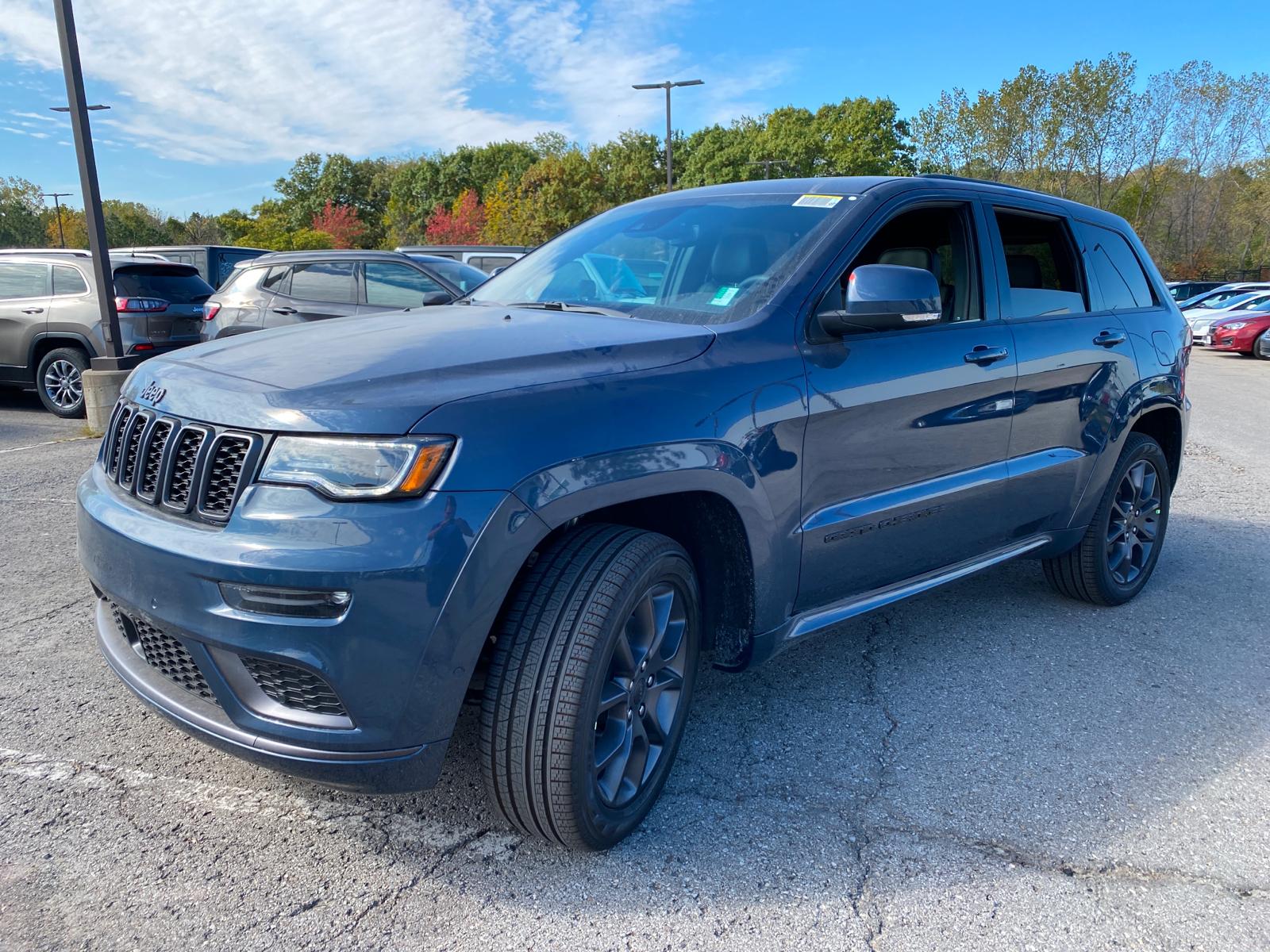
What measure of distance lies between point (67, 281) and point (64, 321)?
1.58 ft

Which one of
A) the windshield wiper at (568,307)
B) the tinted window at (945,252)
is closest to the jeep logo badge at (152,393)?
the windshield wiper at (568,307)

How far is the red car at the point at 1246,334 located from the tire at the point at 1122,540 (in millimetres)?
20237

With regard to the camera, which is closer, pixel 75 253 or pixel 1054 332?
pixel 1054 332

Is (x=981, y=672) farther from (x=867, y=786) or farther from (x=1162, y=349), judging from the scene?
(x=1162, y=349)

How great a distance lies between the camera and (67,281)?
380 inches

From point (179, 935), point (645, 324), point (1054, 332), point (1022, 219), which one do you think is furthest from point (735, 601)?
point (1022, 219)

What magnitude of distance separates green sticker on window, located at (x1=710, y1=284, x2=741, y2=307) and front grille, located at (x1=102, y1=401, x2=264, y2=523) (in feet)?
4.61

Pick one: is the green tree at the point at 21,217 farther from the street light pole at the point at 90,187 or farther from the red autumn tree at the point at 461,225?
the street light pole at the point at 90,187

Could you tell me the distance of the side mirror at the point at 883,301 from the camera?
8.75 ft

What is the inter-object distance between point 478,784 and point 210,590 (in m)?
1.05

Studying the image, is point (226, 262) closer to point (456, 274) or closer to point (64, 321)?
point (64, 321)

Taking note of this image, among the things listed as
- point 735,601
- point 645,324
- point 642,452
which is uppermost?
point 645,324

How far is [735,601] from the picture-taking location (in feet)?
8.67

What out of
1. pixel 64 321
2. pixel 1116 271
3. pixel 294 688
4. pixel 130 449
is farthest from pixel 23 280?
pixel 1116 271
